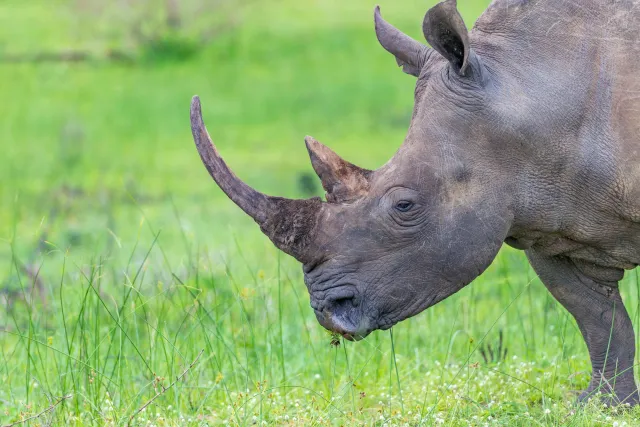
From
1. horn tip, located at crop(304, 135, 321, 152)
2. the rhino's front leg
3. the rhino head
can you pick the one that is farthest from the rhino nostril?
the rhino's front leg

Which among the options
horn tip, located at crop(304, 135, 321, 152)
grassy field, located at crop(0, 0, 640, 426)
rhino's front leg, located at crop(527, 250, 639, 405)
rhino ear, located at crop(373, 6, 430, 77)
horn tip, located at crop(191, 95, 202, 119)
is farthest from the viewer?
grassy field, located at crop(0, 0, 640, 426)

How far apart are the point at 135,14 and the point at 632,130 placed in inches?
685

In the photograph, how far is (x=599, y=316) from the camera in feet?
18.9

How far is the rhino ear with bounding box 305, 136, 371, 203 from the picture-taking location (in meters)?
5.08

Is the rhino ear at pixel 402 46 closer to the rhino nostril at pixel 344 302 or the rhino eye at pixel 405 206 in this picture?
the rhino eye at pixel 405 206

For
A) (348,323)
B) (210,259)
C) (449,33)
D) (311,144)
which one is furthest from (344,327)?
(210,259)

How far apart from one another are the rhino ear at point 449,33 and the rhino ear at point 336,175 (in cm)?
58

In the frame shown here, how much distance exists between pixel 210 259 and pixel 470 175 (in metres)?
3.00

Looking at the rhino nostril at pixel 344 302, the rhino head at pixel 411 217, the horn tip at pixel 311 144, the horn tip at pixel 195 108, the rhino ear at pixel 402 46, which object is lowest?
the rhino nostril at pixel 344 302

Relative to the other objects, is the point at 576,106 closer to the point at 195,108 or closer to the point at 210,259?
the point at 195,108

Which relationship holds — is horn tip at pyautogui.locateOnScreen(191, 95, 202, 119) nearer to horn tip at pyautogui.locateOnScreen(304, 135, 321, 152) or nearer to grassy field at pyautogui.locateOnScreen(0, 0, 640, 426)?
horn tip at pyautogui.locateOnScreen(304, 135, 321, 152)

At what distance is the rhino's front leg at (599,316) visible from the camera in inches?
223

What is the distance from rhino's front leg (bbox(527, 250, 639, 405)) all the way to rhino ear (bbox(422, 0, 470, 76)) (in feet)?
3.64

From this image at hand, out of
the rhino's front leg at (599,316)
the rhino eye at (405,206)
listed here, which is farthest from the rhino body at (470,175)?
the rhino's front leg at (599,316)
